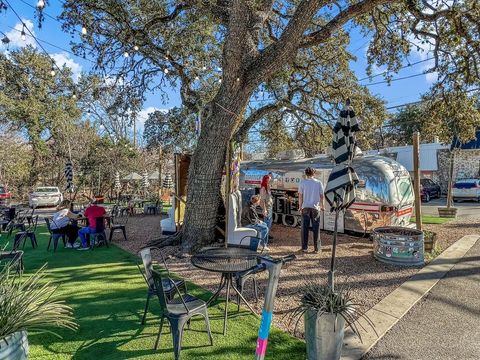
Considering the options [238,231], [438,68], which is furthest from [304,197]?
[438,68]

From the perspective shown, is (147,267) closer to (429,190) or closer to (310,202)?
(310,202)

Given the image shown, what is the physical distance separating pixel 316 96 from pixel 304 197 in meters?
6.80

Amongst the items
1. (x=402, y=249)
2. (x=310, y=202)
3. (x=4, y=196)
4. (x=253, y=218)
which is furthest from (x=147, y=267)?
(x=4, y=196)

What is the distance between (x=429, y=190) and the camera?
23.0 m

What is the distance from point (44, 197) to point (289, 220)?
16387 millimetres

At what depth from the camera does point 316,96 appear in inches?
504

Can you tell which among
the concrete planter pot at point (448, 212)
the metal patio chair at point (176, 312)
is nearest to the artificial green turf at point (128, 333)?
the metal patio chair at point (176, 312)

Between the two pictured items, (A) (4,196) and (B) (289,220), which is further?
(A) (4,196)

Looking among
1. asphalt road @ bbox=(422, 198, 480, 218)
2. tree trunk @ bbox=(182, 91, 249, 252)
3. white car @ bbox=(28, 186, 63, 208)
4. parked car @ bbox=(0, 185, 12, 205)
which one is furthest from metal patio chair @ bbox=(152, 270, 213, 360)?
parked car @ bbox=(0, 185, 12, 205)

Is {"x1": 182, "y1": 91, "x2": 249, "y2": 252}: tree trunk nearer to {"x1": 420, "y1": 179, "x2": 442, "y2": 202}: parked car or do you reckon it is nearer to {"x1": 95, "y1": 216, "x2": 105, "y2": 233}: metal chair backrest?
{"x1": 95, "y1": 216, "x2": 105, "y2": 233}: metal chair backrest

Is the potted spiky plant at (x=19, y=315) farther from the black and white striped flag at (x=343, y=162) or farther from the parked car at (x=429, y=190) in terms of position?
the parked car at (x=429, y=190)

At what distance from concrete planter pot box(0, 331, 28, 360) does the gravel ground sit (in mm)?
2688

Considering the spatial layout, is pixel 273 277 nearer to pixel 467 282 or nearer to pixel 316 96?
pixel 467 282

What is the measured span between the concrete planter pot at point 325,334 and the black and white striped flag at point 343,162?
1.40 metres
